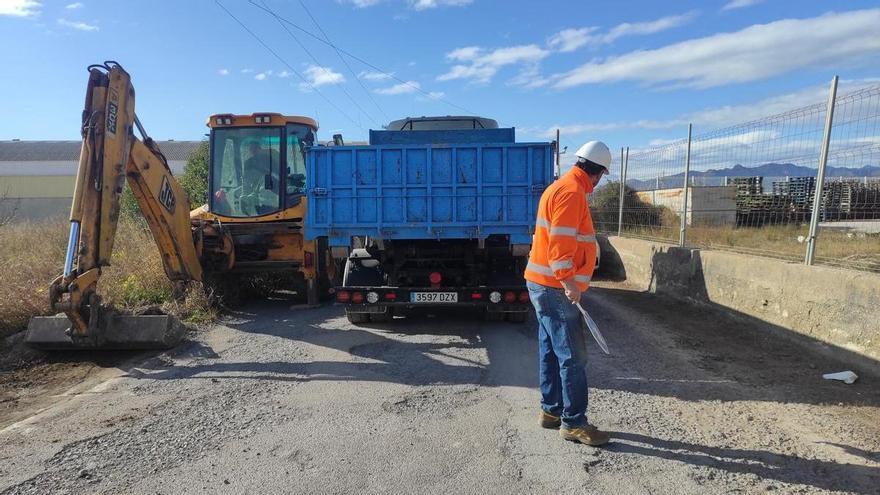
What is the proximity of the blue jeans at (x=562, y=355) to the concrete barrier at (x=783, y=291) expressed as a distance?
9.83 ft

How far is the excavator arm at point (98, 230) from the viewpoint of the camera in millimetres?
5305

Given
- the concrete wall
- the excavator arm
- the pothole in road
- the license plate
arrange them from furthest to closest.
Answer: the concrete wall, the license plate, the excavator arm, the pothole in road

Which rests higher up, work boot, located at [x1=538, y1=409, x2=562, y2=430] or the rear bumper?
the rear bumper

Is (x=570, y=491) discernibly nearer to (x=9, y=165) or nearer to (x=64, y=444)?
(x=64, y=444)

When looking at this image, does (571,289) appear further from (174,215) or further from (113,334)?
(174,215)

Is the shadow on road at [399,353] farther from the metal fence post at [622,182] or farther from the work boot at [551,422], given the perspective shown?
the metal fence post at [622,182]

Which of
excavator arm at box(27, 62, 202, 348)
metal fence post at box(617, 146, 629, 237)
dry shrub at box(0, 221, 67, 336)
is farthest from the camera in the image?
metal fence post at box(617, 146, 629, 237)

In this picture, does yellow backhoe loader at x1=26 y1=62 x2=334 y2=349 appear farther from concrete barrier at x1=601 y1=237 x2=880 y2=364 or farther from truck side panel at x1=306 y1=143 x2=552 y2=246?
concrete barrier at x1=601 y1=237 x2=880 y2=364

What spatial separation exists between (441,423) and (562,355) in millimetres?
1008

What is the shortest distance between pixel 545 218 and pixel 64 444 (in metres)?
3.58

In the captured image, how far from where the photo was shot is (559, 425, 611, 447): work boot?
3469 mm

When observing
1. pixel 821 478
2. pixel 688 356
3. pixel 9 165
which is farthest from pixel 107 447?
pixel 9 165

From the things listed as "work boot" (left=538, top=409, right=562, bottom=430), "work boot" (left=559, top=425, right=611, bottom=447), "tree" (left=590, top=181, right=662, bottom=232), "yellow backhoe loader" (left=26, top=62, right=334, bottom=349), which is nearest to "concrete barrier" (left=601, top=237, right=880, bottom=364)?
"tree" (left=590, top=181, right=662, bottom=232)

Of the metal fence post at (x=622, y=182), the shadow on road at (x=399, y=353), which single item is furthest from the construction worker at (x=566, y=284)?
the metal fence post at (x=622, y=182)
